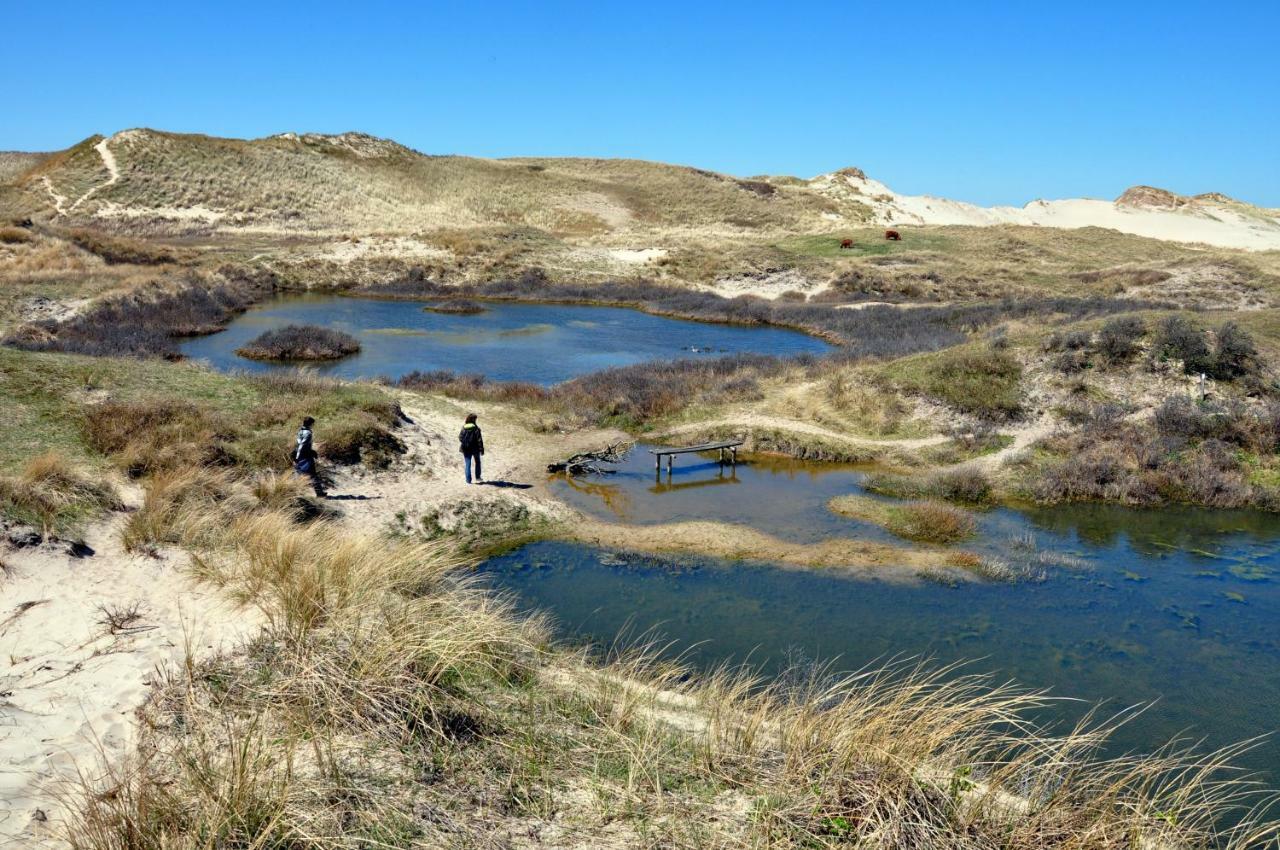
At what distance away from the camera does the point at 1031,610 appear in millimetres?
11852

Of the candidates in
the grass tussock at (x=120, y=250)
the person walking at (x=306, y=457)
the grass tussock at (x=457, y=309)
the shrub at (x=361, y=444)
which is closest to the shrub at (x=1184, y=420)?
the shrub at (x=361, y=444)

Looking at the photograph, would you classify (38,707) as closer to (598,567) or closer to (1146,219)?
(598,567)

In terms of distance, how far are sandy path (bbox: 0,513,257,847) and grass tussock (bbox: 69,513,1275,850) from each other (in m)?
0.38

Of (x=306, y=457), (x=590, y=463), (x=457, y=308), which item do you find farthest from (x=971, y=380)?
(x=457, y=308)

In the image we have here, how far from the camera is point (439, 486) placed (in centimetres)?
1622

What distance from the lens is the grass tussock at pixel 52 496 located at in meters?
9.76

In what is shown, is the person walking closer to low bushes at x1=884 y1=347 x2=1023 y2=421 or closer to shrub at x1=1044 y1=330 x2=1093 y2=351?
low bushes at x1=884 y1=347 x2=1023 y2=421

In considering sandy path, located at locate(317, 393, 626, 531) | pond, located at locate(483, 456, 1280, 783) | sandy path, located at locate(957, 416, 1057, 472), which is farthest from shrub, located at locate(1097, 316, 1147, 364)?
sandy path, located at locate(317, 393, 626, 531)

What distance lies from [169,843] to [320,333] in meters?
30.4

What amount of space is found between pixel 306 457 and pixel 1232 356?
2458cm

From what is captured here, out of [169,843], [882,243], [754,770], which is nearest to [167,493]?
[169,843]

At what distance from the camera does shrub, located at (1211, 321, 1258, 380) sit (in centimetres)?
2212

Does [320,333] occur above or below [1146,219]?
below

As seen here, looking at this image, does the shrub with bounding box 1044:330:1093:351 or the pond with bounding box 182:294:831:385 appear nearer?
the shrub with bounding box 1044:330:1093:351
